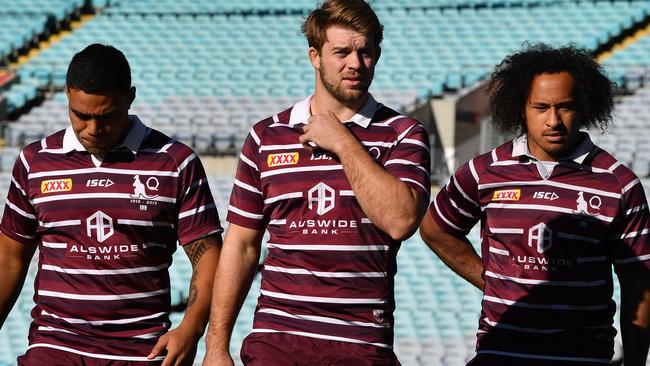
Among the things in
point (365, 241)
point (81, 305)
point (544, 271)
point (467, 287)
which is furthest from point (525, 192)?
point (467, 287)

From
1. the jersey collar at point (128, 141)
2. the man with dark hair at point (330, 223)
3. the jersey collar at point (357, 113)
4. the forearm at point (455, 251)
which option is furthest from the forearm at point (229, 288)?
the forearm at point (455, 251)

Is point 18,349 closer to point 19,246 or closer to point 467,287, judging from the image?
point 467,287

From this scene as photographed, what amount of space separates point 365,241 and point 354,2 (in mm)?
785

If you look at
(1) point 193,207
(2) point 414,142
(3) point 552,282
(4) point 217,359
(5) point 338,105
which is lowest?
(4) point 217,359

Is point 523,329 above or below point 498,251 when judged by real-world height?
below

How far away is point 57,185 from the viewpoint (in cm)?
516

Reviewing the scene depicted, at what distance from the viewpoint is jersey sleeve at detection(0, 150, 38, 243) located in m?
5.25

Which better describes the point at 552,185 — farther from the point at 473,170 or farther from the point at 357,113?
the point at 357,113

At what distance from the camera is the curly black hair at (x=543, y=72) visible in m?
5.14

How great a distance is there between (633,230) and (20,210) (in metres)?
2.23

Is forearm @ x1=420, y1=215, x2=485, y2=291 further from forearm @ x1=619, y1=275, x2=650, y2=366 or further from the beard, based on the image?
the beard

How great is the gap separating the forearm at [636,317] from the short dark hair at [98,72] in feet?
6.30

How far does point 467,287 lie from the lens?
1534cm

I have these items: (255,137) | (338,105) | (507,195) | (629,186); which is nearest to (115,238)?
(255,137)
